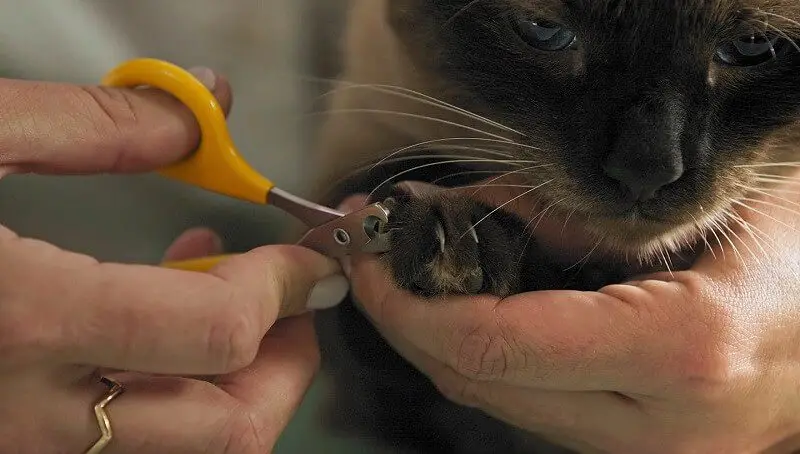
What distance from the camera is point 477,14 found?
895 millimetres

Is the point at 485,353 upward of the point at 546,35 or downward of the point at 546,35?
downward

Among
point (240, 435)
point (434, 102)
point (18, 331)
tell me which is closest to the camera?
point (18, 331)

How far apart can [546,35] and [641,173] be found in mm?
194

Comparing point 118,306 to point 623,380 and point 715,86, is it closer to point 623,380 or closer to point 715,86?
point 623,380

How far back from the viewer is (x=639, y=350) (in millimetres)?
787

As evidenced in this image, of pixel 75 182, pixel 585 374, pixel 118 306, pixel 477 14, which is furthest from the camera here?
pixel 75 182

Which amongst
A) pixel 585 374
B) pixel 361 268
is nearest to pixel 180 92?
pixel 361 268

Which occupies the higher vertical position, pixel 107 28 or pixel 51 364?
pixel 107 28

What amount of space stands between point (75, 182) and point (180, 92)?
1.17 feet

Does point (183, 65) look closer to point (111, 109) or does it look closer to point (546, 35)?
point (111, 109)

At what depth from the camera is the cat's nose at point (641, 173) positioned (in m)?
0.78

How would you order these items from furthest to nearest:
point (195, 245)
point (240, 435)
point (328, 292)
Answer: point (195, 245) < point (328, 292) < point (240, 435)

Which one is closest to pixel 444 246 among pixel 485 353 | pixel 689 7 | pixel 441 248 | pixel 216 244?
pixel 441 248

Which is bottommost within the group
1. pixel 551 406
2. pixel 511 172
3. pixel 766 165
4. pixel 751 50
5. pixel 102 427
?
pixel 102 427
